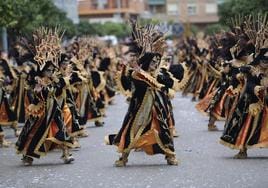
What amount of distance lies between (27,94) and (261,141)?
7749mm

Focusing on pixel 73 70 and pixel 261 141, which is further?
pixel 73 70

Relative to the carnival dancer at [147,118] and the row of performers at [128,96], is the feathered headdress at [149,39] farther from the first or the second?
the carnival dancer at [147,118]

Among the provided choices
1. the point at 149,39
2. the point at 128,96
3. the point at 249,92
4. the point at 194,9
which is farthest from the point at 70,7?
the point at 194,9

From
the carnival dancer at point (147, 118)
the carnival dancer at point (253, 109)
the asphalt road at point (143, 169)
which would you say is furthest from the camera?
the carnival dancer at point (253, 109)

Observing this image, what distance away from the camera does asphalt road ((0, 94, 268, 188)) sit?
1109 centimetres

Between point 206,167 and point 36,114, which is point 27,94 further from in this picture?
point 206,167

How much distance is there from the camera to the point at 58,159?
1372 cm

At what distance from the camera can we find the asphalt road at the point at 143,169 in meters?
11.1

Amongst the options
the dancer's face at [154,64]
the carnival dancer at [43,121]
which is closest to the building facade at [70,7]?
the carnival dancer at [43,121]

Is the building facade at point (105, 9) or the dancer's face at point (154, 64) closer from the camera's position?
the dancer's face at point (154, 64)

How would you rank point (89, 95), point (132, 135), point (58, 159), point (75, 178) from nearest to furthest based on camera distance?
1. point (75, 178)
2. point (132, 135)
3. point (58, 159)
4. point (89, 95)

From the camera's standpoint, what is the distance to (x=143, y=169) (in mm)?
12234

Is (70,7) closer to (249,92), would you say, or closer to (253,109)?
(249,92)

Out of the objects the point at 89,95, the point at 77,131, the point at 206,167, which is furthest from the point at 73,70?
the point at 206,167
